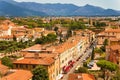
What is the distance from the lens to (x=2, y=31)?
3342 inches

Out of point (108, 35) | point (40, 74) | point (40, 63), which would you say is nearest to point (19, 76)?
point (40, 74)

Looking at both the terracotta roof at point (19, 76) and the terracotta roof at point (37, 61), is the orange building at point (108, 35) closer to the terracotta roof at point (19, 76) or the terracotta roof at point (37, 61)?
the terracotta roof at point (37, 61)

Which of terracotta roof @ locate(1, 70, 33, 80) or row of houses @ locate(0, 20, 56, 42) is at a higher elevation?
terracotta roof @ locate(1, 70, 33, 80)

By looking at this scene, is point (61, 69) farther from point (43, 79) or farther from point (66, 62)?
point (43, 79)

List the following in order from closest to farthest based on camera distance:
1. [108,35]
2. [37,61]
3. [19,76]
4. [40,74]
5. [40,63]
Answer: [19,76]
[40,74]
[40,63]
[37,61]
[108,35]

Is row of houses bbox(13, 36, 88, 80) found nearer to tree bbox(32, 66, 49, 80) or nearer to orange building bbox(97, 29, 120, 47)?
tree bbox(32, 66, 49, 80)

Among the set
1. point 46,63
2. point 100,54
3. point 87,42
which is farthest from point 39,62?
point 87,42

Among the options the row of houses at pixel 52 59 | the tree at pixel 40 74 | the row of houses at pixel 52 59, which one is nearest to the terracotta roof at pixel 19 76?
the row of houses at pixel 52 59

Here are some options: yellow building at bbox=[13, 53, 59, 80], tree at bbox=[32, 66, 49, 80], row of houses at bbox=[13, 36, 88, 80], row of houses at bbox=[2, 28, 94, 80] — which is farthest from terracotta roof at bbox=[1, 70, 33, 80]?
row of houses at bbox=[13, 36, 88, 80]

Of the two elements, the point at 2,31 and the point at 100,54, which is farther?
the point at 2,31

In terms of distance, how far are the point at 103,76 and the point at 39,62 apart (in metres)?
7.95

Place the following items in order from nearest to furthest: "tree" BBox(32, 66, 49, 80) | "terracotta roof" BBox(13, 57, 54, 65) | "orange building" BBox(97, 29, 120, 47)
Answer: "tree" BBox(32, 66, 49, 80)
"terracotta roof" BBox(13, 57, 54, 65)
"orange building" BBox(97, 29, 120, 47)

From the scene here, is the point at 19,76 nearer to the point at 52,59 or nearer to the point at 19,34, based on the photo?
the point at 52,59

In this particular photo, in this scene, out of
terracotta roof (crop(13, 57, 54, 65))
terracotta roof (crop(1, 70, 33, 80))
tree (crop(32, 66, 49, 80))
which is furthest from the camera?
terracotta roof (crop(13, 57, 54, 65))
